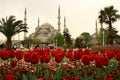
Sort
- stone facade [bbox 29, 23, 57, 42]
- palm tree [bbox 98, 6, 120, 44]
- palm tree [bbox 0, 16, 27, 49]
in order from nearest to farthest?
palm tree [bbox 0, 16, 27, 49] → palm tree [bbox 98, 6, 120, 44] → stone facade [bbox 29, 23, 57, 42]

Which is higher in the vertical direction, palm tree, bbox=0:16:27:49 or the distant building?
the distant building

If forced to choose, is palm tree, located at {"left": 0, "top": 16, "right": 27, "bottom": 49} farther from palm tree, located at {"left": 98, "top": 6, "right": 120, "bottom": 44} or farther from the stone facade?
the stone facade

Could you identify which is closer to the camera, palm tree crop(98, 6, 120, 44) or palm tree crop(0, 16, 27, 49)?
palm tree crop(0, 16, 27, 49)

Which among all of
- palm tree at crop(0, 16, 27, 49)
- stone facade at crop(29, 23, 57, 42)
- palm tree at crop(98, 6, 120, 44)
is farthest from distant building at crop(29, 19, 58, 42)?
palm tree at crop(0, 16, 27, 49)

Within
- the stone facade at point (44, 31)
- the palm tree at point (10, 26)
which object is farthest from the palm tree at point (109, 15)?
the stone facade at point (44, 31)

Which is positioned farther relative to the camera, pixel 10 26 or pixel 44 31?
pixel 44 31

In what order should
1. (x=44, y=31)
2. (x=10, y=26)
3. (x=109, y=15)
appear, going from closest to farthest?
(x=10, y=26) → (x=109, y=15) → (x=44, y=31)

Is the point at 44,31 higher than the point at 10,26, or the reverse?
the point at 44,31

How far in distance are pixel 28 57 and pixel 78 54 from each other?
1343 millimetres

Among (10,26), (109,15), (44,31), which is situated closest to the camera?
(10,26)

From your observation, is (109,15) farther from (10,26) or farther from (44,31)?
(44,31)

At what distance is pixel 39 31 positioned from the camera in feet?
431

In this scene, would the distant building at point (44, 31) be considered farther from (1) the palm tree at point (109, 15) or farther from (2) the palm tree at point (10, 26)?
(2) the palm tree at point (10, 26)

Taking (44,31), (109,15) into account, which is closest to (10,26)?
(109,15)
